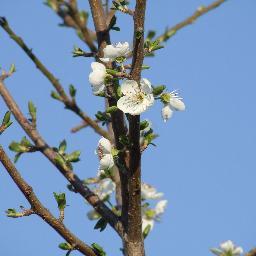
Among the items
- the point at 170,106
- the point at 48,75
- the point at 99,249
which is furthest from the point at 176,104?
the point at 48,75

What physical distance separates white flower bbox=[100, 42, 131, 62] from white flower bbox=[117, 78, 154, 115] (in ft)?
0.48

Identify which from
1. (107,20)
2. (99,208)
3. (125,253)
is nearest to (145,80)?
(107,20)

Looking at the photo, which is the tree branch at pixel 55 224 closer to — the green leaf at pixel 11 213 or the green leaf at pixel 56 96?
the green leaf at pixel 11 213

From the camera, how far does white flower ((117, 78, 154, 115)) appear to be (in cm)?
260

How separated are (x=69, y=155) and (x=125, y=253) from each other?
575mm

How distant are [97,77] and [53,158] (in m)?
0.46

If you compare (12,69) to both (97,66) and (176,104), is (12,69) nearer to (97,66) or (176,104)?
(97,66)

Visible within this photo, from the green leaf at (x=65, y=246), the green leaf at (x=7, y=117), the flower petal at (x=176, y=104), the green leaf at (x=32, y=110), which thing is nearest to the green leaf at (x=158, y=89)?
the flower petal at (x=176, y=104)

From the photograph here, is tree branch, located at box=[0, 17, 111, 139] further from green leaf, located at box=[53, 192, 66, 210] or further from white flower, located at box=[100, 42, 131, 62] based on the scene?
green leaf, located at box=[53, 192, 66, 210]

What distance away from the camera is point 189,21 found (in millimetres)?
2943

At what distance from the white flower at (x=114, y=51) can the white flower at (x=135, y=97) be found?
0.48 ft

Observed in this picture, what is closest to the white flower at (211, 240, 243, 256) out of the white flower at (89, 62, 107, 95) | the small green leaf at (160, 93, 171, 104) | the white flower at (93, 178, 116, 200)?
the small green leaf at (160, 93, 171, 104)

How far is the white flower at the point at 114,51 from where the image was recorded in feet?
8.97

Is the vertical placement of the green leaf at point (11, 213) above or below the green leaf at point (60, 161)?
below
